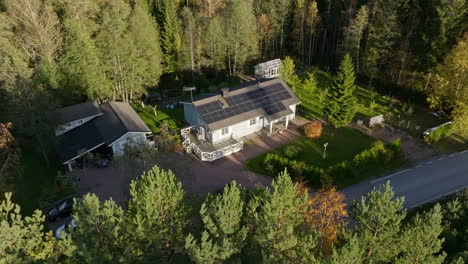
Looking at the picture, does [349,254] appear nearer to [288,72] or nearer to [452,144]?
[452,144]

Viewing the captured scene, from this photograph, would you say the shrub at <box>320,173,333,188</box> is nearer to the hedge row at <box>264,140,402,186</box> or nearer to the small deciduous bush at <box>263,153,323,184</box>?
the hedge row at <box>264,140,402,186</box>

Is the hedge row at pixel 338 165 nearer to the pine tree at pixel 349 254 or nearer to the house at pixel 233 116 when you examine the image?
the house at pixel 233 116

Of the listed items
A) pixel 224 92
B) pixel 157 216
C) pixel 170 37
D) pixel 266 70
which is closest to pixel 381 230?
pixel 157 216

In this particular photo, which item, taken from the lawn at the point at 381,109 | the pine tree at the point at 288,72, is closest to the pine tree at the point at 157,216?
the lawn at the point at 381,109

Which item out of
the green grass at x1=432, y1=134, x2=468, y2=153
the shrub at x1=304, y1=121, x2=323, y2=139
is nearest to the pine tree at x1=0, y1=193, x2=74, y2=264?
the shrub at x1=304, y1=121, x2=323, y2=139

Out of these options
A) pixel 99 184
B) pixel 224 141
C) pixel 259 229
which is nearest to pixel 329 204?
pixel 259 229

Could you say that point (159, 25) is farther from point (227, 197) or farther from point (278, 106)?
point (227, 197)
